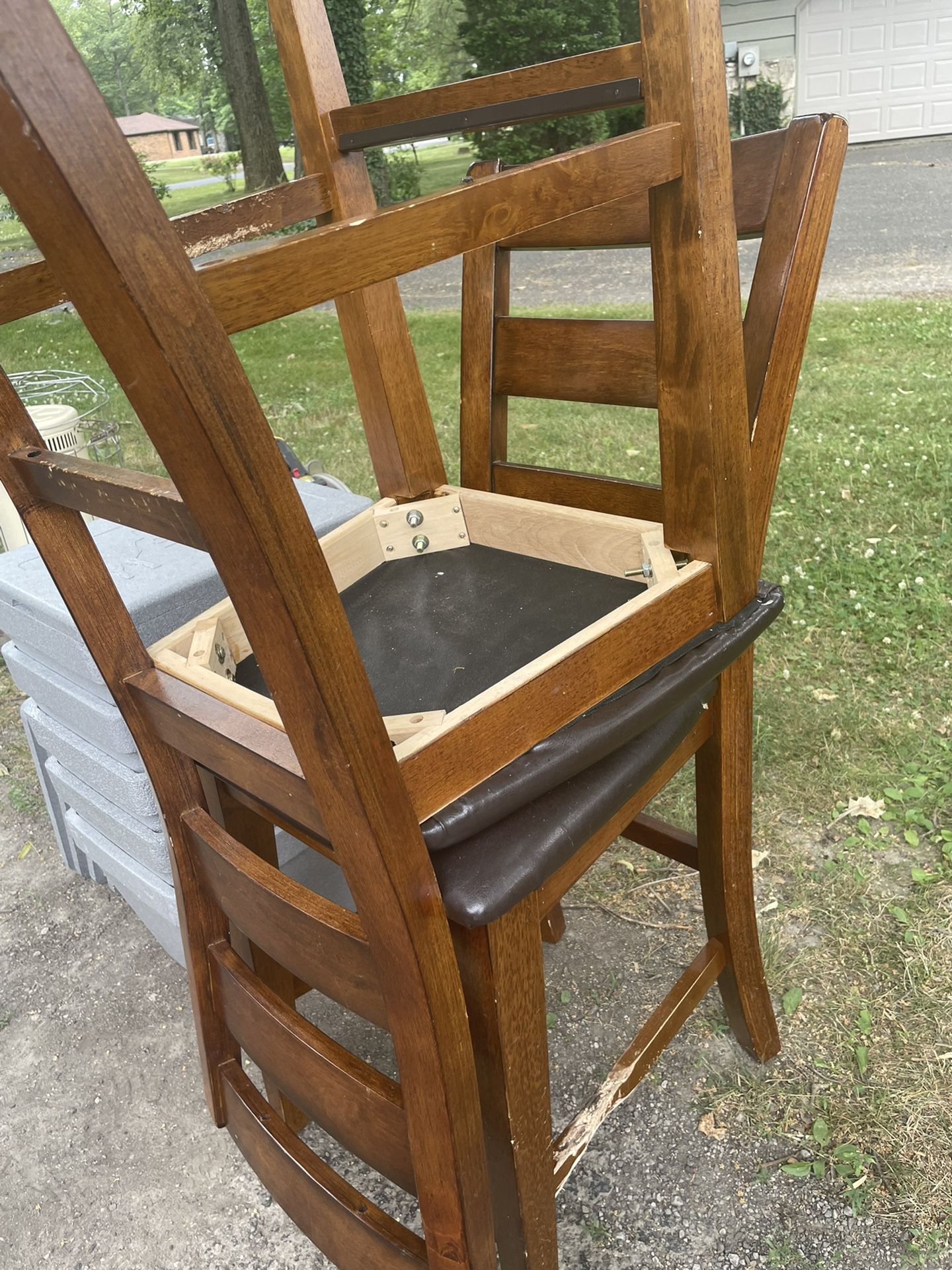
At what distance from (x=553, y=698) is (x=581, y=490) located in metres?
0.62

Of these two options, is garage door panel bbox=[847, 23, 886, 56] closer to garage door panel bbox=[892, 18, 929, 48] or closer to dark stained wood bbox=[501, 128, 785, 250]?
garage door panel bbox=[892, 18, 929, 48]

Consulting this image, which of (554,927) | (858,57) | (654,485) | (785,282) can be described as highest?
(785,282)

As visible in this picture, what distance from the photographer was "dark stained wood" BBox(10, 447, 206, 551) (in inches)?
31.0

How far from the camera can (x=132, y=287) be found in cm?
57

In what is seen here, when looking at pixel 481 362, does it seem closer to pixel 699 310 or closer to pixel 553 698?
pixel 699 310

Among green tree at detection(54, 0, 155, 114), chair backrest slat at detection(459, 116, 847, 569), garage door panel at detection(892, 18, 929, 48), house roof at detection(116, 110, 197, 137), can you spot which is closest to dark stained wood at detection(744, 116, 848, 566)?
chair backrest slat at detection(459, 116, 847, 569)

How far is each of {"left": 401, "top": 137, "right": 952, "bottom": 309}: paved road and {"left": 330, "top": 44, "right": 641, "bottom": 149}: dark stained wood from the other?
5.92m

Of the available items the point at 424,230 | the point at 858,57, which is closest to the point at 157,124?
the point at 858,57

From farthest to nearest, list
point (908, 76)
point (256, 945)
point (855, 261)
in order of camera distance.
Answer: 1. point (908, 76)
2. point (855, 261)
3. point (256, 945)

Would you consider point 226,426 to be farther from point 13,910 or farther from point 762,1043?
point 13,910

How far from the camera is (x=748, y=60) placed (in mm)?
12633

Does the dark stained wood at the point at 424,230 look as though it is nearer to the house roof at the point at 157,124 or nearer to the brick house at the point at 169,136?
the brick house at the point at 169,136

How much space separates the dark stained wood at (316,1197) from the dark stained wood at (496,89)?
1299 millimetres

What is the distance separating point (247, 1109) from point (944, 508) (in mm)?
3113
